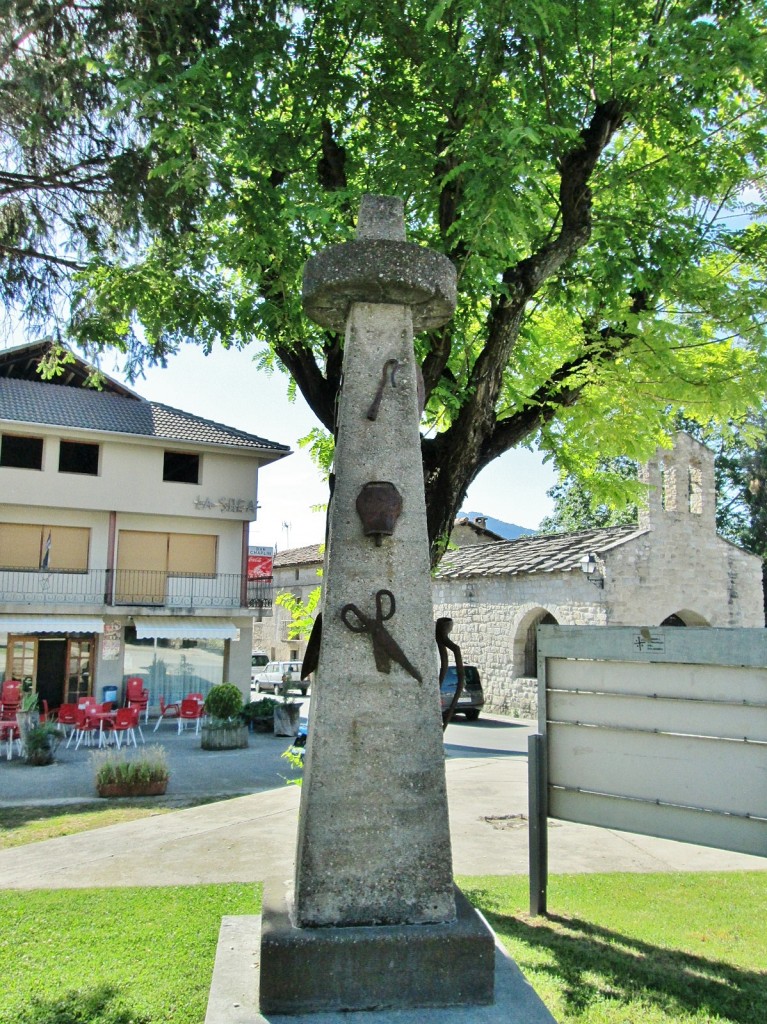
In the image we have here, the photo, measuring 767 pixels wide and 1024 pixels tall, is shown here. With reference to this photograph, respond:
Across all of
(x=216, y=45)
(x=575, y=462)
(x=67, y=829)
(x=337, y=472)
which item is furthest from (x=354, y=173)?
(x=67, y=829)

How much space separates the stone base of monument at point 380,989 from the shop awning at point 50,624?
21.2 m

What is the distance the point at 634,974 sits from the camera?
472 cm

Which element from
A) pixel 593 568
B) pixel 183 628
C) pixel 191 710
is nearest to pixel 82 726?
pixel 191 710

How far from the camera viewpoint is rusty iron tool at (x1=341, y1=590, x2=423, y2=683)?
11.8ft

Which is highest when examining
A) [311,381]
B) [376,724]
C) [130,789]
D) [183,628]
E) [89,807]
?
[311,381]

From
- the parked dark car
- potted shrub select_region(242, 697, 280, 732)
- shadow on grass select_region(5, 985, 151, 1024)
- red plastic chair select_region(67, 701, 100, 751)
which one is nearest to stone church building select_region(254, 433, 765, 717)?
the parked dark car

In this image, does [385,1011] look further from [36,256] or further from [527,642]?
[527,642]

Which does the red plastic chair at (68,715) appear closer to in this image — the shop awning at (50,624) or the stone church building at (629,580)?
the shop awning at (50,624)

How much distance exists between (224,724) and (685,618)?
12.4m

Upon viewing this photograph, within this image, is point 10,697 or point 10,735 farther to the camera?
point 10,697

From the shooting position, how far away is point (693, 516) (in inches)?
848

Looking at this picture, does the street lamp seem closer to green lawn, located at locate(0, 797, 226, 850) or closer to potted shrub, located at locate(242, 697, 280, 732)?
potted shrub, located at locate(242, 697, 280, 732)

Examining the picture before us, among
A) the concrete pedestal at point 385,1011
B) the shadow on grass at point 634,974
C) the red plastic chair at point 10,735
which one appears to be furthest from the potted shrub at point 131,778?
the concrete pedestal at point 385,1011

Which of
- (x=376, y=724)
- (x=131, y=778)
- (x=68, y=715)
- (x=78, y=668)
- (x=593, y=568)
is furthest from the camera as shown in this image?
(x=78, y=668)
